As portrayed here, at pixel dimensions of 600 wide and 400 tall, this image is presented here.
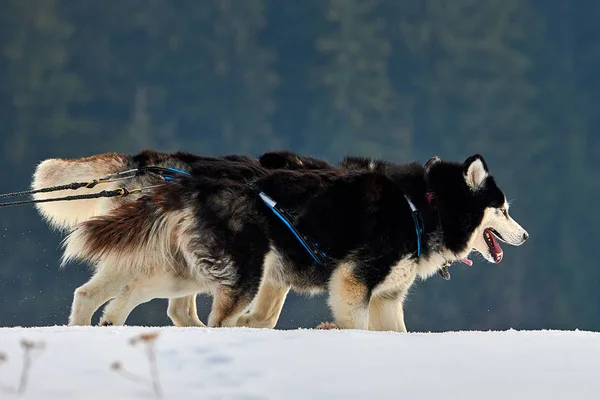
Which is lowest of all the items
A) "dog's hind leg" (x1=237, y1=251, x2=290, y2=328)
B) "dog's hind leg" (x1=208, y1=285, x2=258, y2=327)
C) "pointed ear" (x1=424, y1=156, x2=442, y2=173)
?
"dog's hind leg" (x1=237, y1=251, x2=290, y2=328)

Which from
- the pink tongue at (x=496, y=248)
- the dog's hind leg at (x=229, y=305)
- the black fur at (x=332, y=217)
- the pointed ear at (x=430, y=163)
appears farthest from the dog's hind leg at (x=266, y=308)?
the pink tongue at (x=496, y=248)

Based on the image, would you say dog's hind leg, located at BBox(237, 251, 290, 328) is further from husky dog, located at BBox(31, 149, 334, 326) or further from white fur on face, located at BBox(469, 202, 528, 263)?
white fur on face, located at BBox(469, 202, 528, 263)

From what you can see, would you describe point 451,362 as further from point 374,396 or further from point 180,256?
point 180,256

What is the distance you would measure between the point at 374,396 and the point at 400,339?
1.09 m

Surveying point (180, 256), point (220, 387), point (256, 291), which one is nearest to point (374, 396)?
point (220, 387)

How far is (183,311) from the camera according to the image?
8.52 m

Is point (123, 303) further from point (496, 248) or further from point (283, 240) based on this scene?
point (496, 248)

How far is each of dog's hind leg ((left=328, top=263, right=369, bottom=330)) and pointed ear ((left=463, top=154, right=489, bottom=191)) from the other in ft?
4.48

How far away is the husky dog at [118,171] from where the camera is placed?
8.50 meters

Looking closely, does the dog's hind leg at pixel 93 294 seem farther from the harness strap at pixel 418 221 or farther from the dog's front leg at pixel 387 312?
the harness strap at pixel 418 221

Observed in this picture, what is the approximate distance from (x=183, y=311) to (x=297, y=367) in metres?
4.68

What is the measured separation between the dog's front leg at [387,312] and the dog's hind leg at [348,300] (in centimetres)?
62

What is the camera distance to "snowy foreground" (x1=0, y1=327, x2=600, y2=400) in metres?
3.63

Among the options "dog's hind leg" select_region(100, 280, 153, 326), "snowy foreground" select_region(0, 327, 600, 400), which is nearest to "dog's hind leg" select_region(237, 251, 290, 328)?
"dog's hind leg" select_region(100, 280, 153, 326)
